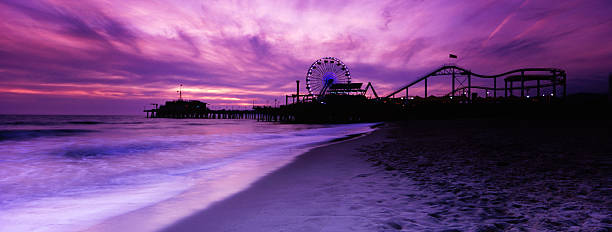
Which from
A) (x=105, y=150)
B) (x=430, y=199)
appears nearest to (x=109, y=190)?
(x=430, y=199)

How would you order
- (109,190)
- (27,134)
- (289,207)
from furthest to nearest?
(27,134)
(109,190)
(289,207)

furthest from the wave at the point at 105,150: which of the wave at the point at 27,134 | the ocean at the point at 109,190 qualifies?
the wave at the point at 27,134

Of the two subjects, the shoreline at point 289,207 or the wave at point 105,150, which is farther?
the wave at point 105,150

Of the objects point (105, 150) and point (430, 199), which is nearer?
point (430, 199)

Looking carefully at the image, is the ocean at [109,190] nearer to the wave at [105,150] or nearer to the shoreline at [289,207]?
the shoreline at [289,207]

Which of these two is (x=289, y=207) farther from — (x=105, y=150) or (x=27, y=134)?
(x=27, y=134)

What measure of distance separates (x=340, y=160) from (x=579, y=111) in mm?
47533

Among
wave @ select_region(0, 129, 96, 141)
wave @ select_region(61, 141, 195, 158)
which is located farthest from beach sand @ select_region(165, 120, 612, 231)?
wave @ select_region(0, 129, 96, 141)

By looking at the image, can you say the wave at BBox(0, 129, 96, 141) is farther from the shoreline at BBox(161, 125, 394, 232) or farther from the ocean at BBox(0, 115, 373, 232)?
the shoreline at BBox(161, 125, 394, 232)

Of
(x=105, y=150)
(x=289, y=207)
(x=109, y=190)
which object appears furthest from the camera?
(x=105, y=150)

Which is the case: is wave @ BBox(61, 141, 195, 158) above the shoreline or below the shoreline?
below

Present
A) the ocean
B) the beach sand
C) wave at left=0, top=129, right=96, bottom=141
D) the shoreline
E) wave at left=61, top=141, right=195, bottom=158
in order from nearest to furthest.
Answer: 1. the beach sand
2. the shoreline
3. the ocean
4. wave at left=61, top=141, right=195, bottom=158
5. wave at left=0, top=129, right=96, bottom=141

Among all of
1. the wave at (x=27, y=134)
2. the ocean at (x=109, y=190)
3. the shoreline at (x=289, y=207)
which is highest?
the shoreline at (x=289, y=207)

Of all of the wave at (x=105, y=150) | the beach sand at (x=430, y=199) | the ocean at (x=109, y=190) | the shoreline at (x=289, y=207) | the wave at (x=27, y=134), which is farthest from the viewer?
the wave at (x=27, y=134)
